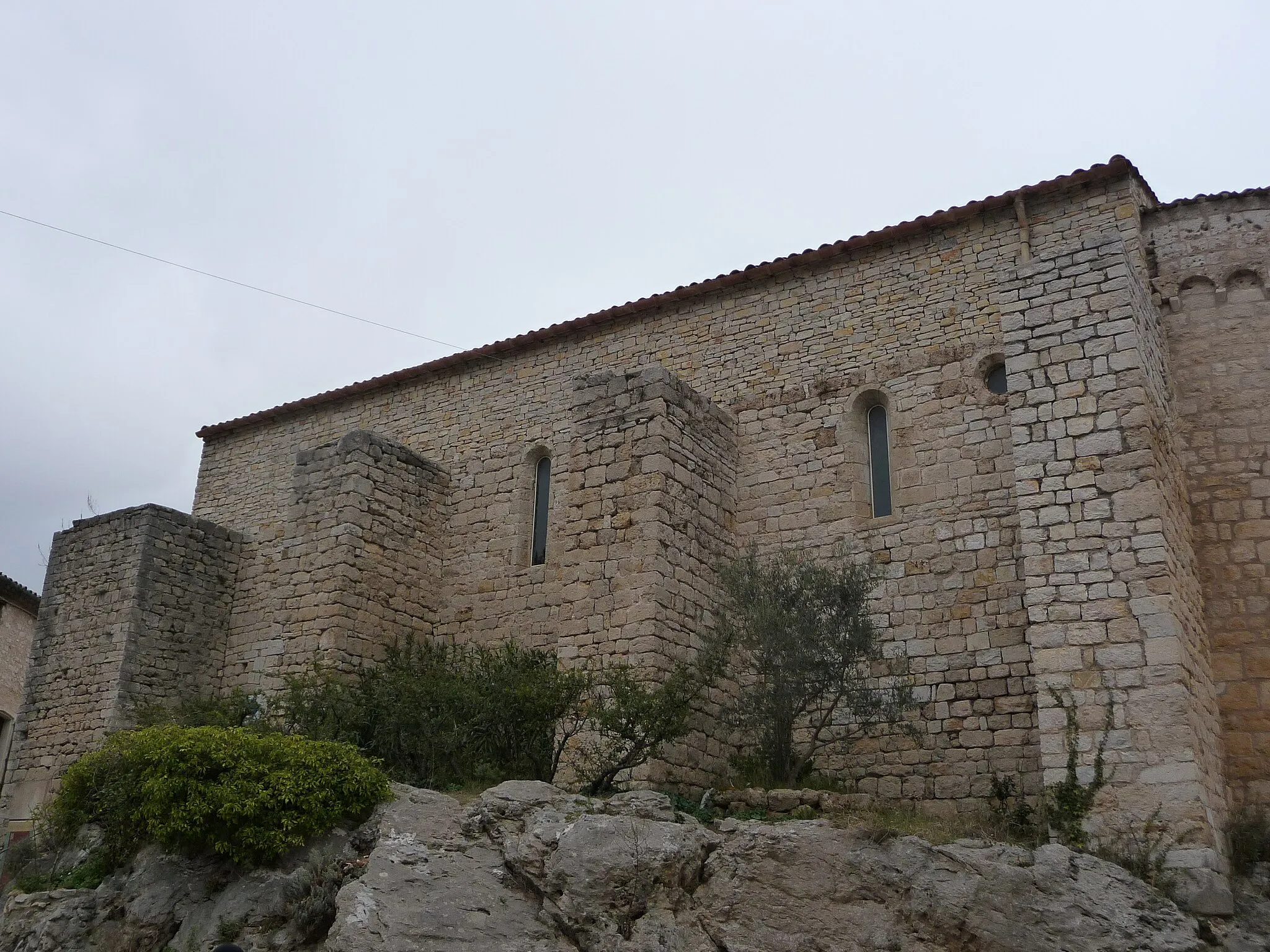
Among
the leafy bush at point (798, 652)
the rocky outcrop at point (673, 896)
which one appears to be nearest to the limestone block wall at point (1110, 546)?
the rocky outcrop at point (673, 896)

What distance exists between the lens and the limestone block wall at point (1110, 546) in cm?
930

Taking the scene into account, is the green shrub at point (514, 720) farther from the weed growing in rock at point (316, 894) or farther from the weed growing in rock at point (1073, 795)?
the weed growing in rock at point (1073, 795)

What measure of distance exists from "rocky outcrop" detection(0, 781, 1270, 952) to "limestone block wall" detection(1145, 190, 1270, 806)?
79.1 inches

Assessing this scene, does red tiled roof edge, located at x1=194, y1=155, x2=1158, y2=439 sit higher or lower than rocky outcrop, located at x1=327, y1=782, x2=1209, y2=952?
higher

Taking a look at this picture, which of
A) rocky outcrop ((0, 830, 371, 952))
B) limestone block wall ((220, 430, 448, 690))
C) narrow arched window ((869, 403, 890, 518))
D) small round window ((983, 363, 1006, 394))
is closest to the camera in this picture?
rocky outcrop ((0, 830, 371, 952))

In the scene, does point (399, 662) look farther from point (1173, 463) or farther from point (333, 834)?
point (1173, 463)

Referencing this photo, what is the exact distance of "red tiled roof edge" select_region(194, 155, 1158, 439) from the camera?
13.4 meters

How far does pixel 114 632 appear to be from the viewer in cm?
1744

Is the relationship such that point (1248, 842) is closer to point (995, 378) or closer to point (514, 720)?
point (995, 378)

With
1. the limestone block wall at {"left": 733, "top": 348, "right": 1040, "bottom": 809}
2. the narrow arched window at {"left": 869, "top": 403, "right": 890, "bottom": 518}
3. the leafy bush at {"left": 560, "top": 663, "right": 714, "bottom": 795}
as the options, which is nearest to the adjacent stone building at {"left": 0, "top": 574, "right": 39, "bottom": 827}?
the leafy bush at {"left": 560, "top": 663, "right": 714, "bottom": 795}

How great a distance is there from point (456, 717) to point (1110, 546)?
6692 mm

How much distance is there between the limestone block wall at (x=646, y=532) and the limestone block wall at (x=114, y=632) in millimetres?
7862

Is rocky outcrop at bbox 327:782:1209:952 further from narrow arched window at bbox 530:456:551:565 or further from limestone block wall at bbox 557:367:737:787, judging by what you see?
narrow arched window at bbox 530:456:551:565

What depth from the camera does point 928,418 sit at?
13547 mm
